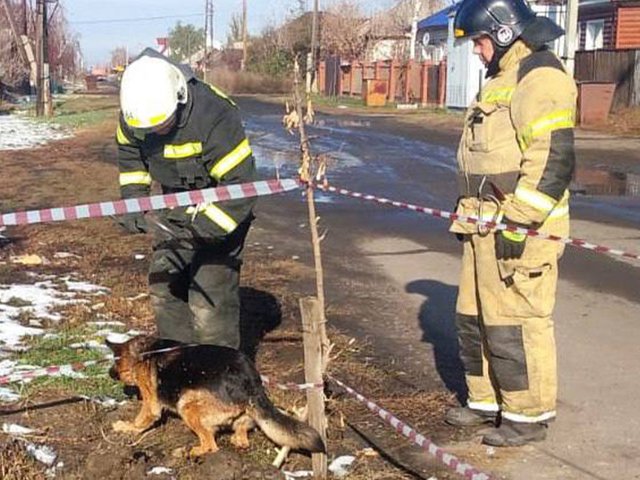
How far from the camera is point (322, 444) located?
3.96 metres

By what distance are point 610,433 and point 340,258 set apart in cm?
471

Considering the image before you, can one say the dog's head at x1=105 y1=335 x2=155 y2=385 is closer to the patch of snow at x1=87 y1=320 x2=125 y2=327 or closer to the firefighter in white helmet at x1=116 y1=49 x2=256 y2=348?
the firefighter in white helmet at x1=116 y1=49 x2=256 y2=348

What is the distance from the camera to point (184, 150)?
4.49 meters

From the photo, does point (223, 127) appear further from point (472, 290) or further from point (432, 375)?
point (432, 375)

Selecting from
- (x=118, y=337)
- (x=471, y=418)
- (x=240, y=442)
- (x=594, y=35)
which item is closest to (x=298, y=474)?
(x=240, y=442)

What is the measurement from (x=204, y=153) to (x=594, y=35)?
3331 cm

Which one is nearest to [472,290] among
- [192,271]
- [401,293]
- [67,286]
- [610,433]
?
[610,433]

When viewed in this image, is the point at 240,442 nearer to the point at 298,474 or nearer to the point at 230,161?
the point at 298,474

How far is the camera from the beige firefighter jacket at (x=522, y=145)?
4.10m

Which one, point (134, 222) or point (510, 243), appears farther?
point (134, 222)

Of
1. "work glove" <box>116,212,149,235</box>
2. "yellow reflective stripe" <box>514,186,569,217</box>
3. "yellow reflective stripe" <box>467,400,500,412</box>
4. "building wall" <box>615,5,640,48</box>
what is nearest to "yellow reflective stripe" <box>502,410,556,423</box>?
"yellow reflective stripe" <box>467,400,500,412</box>

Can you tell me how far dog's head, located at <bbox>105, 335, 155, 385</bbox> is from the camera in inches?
177

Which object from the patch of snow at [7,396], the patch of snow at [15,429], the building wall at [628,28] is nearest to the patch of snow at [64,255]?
the patch of snow at [7,396]

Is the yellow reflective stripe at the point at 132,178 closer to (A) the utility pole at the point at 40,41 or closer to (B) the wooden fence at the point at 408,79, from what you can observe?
(A) the utility pole at the point at 40,41
